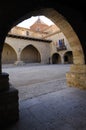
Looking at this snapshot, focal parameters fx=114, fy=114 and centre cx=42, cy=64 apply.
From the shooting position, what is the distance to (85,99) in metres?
2.34

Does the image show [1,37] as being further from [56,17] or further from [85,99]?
[85,99]

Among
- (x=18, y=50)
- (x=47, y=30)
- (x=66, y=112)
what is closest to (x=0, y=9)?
(x=66, y=112)

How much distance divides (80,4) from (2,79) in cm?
197

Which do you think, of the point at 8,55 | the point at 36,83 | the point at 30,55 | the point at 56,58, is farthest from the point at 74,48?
the point at 56,58

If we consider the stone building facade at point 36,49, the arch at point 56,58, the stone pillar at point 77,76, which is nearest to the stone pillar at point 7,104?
the stone pillar at point 77,76

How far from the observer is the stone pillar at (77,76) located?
10.1 feet

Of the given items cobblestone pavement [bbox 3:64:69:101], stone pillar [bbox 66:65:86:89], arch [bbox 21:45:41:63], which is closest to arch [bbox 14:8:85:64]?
stone pillar [bbox 66:65:86:89]

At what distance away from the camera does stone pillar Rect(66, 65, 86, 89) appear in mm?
3072

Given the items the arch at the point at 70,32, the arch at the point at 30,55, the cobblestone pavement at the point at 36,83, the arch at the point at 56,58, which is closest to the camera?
the arch at the point at 70,32

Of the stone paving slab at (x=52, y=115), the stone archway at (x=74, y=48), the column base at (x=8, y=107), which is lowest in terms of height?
the stone paving slab at (x=52, y=115)

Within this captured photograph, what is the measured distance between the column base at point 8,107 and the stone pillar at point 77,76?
2.04m

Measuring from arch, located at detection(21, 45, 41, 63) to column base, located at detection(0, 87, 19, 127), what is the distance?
19.5 meters

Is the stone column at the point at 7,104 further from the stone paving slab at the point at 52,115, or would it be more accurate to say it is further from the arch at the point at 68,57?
the arch at the point at 68,57

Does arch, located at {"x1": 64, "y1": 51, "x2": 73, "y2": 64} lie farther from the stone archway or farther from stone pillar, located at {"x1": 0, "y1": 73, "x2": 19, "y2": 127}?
stone pillar, located at {"x1": 0, "y1": 73, "x2": 19, "y2": 127}
